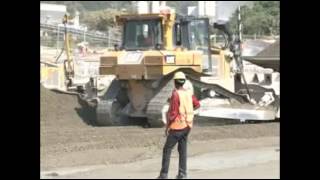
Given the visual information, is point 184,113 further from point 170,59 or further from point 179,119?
point 170,59

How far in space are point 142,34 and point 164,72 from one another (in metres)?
1.54

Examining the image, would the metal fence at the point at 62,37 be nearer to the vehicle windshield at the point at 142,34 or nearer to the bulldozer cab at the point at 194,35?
the bulldozer cab at the point at 194,35

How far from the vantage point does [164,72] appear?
15.8 metres

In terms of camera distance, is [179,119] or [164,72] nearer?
[179,119]

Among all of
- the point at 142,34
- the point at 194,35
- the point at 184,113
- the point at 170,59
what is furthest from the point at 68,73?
the point at 184,113

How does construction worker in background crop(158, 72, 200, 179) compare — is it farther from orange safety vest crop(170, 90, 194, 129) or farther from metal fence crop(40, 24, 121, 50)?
metal fence crop(40, 24, 121, 50)

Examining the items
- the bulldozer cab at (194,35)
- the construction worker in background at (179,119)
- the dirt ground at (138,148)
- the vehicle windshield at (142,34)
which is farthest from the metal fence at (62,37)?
the construction worker in background at (179,119)

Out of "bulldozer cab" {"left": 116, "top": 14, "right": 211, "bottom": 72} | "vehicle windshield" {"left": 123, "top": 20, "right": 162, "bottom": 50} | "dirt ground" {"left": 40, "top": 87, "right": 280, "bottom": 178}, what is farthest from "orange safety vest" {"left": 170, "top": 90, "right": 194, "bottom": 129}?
"vehicle windshield" {"left": 123, "top": 20, "right": 162, "bottom": 50}

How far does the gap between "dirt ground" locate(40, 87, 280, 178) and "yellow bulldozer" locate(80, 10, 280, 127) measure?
1.60ft
